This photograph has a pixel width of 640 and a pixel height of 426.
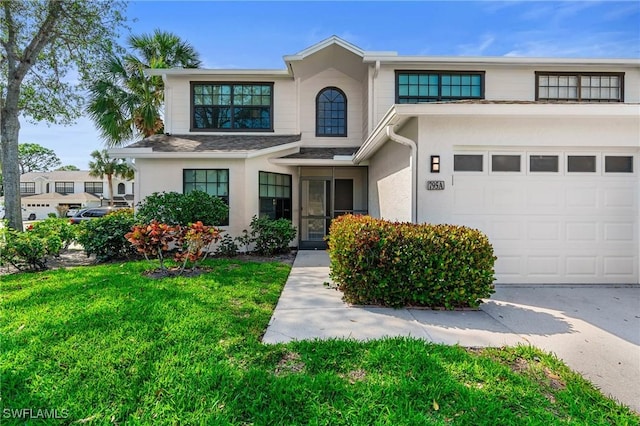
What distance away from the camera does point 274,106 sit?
36.8ft

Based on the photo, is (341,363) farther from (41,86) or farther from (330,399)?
(41,86)

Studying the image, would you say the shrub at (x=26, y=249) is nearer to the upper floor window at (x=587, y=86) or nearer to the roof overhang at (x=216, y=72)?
the roof overhang at (x=216, y=72)

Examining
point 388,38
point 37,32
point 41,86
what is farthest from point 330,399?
point 41,86

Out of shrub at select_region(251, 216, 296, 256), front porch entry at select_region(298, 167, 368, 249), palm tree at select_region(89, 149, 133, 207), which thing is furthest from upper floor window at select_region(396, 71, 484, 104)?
palm tree at select_region(89, 149, 133, 207)

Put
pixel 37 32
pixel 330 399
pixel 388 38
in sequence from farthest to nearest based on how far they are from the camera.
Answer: pixel 388 38
pixel 37 32
pixel 330 399

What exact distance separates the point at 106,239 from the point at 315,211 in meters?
6.13

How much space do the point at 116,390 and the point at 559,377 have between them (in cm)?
395

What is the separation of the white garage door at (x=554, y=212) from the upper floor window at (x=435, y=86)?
16.5ft

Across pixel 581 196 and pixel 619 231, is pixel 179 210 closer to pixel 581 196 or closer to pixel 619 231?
pixel 581 196

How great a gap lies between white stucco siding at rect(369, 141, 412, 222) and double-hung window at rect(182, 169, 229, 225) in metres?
4.58

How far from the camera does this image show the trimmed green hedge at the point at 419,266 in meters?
4.46

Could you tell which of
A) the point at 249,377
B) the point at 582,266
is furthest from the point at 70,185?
the point at 582,266

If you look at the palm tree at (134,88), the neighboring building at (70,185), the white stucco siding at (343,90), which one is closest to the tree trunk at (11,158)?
the palm tree at (134,88)

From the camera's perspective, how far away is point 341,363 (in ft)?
9.87
